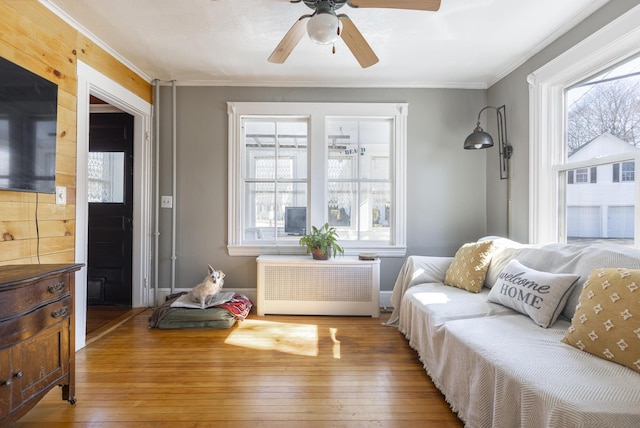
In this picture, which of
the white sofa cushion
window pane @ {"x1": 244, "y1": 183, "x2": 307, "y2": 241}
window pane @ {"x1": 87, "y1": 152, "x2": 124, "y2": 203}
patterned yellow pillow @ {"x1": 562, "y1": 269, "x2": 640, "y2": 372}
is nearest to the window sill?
window pane @ {"x1": 244, "y1": 183, "x2": 307, "y2": 241}

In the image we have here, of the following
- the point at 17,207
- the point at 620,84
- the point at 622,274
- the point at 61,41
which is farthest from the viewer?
the point at 61,41

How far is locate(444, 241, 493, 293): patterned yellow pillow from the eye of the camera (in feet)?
7.77

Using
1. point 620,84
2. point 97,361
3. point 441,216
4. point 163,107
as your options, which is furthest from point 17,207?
point 620,84

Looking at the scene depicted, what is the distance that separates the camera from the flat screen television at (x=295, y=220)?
349 cm

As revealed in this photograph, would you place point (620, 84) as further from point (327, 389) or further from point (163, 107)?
point (163, 107)

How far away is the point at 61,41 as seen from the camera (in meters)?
2.17

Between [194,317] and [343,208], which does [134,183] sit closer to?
[194,317]

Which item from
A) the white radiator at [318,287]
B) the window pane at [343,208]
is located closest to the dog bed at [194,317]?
the white radiator at [318,287]

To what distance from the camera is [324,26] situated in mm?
1684

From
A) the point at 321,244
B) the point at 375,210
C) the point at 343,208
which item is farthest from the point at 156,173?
the point at 375,210

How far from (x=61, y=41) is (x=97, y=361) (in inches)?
88.0

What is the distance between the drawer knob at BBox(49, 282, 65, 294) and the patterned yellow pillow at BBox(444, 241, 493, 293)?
8.39ft

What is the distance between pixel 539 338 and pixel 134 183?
357cm

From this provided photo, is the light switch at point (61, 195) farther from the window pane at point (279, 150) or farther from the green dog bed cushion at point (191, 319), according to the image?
the window pane at point (279, 150)
